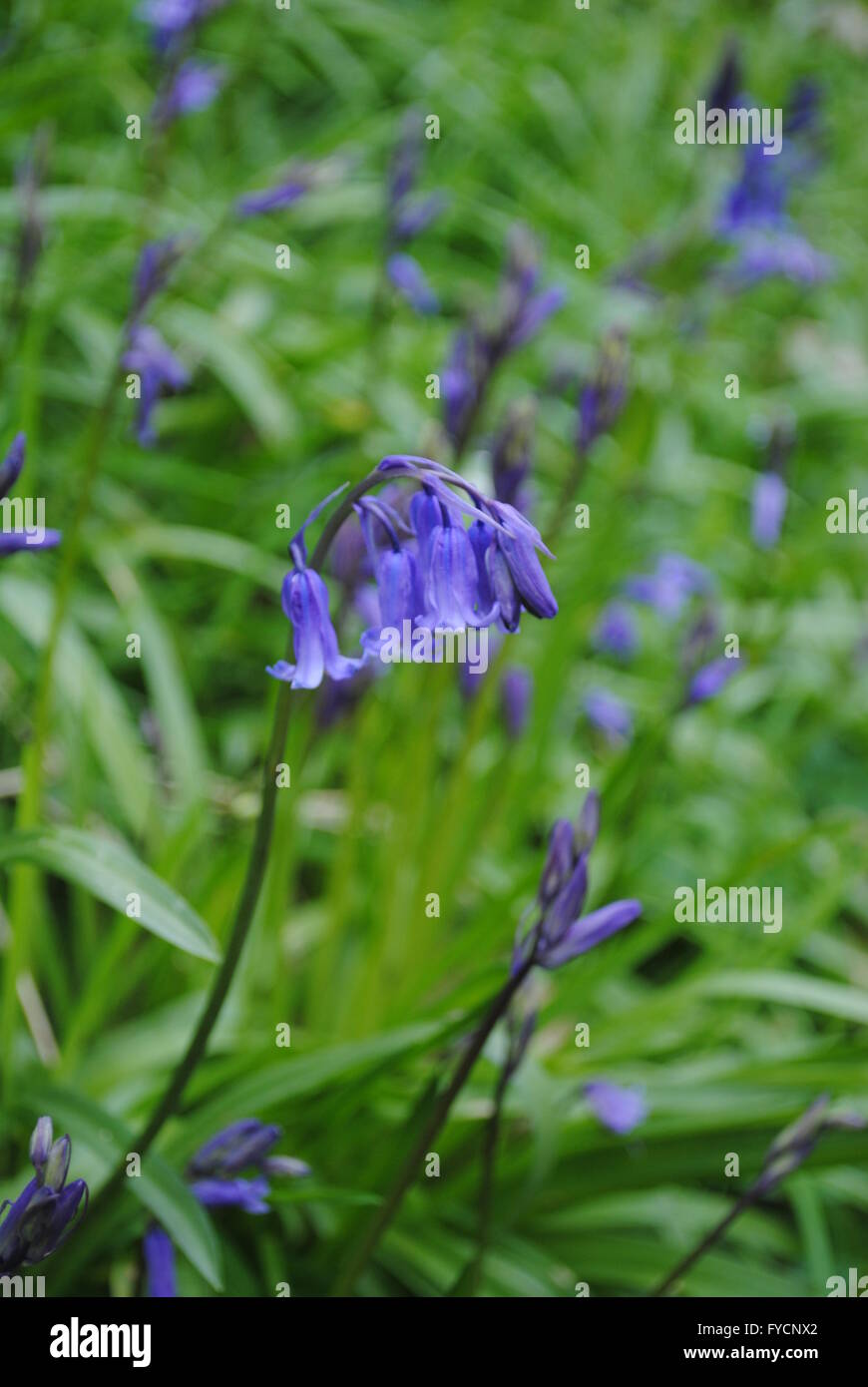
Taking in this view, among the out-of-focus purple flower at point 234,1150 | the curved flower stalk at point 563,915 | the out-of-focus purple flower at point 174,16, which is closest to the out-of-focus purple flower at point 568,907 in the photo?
the curved flower stalk at point 563,915

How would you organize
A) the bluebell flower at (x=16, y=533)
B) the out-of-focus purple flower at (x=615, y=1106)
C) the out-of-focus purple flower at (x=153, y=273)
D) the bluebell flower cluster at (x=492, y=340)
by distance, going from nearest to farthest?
the bluebell flower at (x=16, y=533) → the out-of-focus purple flower at (x=615, y=1106) → the out-of-focus purple flower at (x=153, y=273) → the bluebell flower cluster at (x=492, y=340)

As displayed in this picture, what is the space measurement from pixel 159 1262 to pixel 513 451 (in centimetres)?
139

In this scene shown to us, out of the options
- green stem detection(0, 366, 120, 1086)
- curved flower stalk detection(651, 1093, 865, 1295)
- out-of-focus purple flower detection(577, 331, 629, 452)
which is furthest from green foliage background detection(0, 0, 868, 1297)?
curved flower stalk detection(651, 1093, 865, 1295)

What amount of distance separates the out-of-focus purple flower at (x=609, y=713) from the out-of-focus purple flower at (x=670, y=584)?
30 centimetres

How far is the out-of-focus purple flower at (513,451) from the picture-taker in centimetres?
210

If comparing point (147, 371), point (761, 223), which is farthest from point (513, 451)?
point (761, 223)

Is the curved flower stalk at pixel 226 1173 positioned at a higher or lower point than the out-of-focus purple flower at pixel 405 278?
lower

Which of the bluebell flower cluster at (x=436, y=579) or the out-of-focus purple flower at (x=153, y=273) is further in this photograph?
the out-of-focus purple flower at (x=153, y=273)

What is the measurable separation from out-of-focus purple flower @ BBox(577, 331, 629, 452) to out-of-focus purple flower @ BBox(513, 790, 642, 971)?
1.11 m

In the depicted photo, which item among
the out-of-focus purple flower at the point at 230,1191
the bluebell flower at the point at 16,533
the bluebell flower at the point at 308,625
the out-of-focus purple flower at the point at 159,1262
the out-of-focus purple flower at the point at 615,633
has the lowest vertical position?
the out-of-focus purple flower at the point at 159,1262

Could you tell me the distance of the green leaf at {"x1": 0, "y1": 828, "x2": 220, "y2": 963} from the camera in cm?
151

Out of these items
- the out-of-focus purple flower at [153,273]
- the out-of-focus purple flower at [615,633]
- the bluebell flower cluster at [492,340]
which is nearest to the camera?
the out-of-focus purple flower at [153,273]

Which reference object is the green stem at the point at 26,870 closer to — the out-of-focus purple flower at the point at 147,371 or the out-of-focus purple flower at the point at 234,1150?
the out-of-focus purple flower at the point at 147,371
